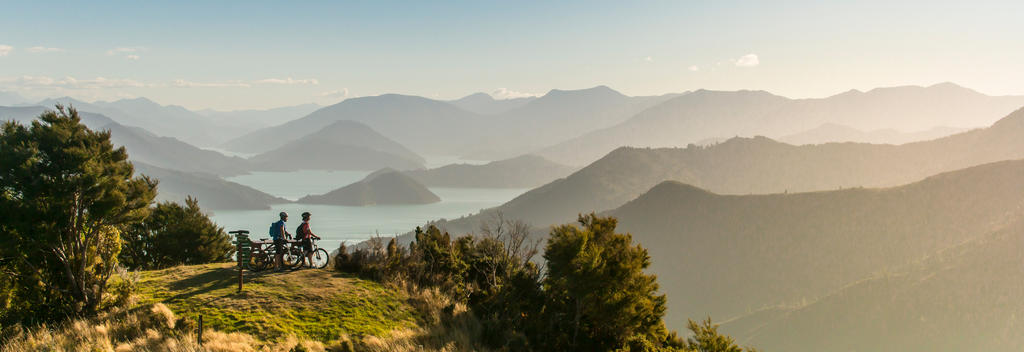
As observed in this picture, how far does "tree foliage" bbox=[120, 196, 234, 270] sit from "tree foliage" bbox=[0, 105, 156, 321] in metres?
17.7

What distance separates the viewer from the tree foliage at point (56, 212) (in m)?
12.4

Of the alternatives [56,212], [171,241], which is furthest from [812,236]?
[56,212]

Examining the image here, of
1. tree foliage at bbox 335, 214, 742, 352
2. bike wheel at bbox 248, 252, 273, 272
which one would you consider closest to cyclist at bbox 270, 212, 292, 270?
bike wheel at bbox 248, 252, 273, 272

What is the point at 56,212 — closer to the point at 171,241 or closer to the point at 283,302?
the point at 283,302

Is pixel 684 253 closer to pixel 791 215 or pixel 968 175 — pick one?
pixel 791 215

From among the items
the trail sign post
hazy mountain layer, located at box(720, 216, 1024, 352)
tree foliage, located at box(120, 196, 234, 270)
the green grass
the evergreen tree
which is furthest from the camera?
hazy mountain layer, located at box(720, 216, 1024, 352)

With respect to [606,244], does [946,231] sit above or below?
below

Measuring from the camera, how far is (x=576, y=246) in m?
16.8

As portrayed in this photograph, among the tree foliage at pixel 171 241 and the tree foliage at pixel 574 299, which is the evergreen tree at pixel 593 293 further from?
the tree foliage at pixel 171 241

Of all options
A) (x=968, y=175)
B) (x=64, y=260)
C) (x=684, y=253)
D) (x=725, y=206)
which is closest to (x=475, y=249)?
(x=64, y=260)

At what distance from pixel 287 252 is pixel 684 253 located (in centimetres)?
14507

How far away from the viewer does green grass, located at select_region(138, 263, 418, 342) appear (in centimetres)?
1282

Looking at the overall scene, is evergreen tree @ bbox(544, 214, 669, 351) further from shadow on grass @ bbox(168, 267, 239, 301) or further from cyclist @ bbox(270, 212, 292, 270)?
shadow on grass @ bbox(168, 267, 239, 301)

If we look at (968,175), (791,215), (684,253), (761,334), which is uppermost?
(968,175)
